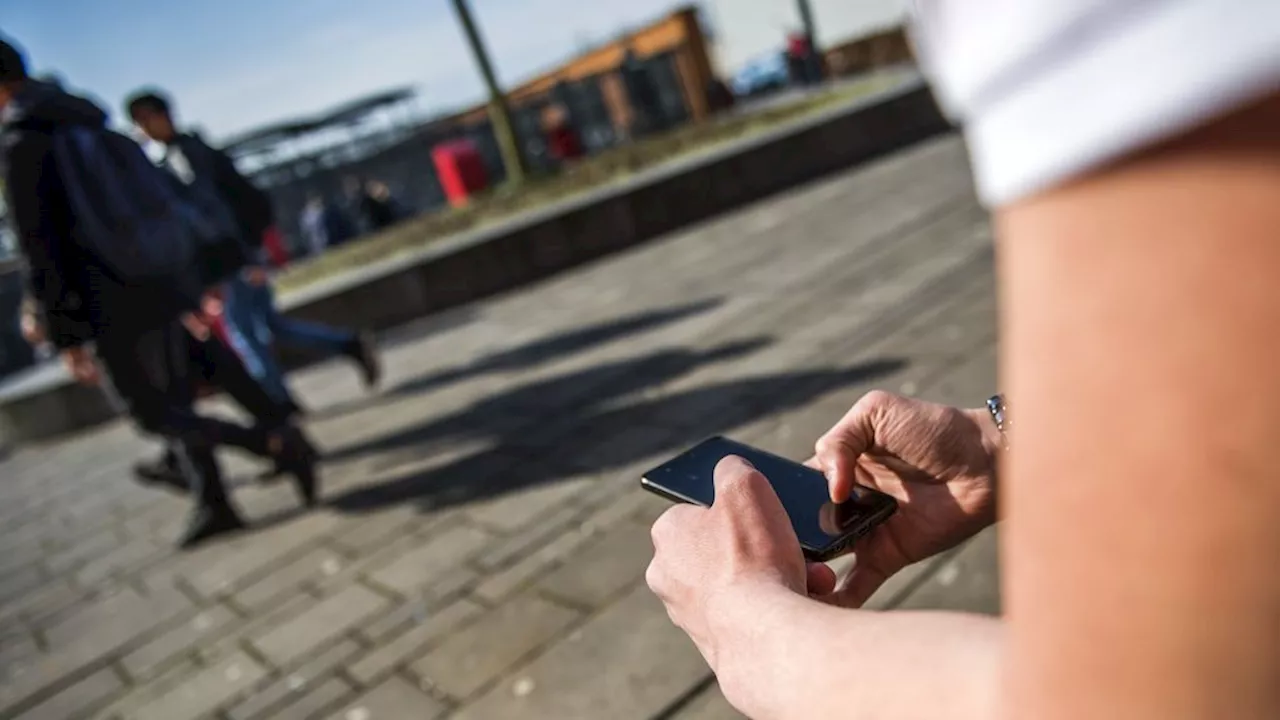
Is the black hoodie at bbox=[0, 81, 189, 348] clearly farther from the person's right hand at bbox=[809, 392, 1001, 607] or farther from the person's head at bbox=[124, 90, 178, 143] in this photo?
the person's right hand at bbox=[809, 392, 1001, 607]

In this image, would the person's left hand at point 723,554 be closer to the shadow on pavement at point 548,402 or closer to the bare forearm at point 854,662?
the bare forearm at point 854,662

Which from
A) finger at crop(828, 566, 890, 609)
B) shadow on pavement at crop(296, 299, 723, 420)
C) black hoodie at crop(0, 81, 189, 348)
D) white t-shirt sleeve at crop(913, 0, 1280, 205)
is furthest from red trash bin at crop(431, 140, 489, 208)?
white t-shirt sleeve at crop(913, 0, 1280, 205)

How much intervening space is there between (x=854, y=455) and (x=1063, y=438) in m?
0.63

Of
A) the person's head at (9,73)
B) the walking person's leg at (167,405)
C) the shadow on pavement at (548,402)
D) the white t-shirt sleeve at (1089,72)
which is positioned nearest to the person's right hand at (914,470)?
the white t-shirt sleeve at (1089,72)

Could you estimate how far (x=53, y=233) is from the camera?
341 centimetres

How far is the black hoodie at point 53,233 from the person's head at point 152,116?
1.20m

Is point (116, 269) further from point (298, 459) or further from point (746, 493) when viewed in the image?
point (746, 493)

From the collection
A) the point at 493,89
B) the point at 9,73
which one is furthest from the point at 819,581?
the point at 493,89

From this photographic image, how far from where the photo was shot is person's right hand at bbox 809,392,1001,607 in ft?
3.36

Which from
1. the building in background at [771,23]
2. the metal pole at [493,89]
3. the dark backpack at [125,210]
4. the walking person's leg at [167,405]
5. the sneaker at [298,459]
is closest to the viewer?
the dark backpack at [125,210]

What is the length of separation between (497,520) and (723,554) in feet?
8.33

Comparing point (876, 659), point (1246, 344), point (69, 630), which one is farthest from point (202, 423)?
point (1246, 344)

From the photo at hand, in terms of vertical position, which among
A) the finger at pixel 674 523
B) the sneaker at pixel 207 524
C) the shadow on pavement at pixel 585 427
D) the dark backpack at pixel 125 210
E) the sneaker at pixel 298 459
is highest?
the dark backpack at pixel 125 210

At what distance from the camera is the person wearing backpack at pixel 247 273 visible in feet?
15.5
